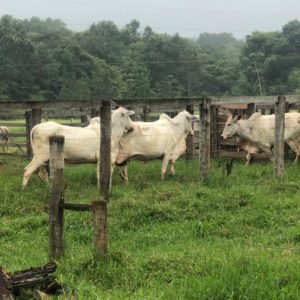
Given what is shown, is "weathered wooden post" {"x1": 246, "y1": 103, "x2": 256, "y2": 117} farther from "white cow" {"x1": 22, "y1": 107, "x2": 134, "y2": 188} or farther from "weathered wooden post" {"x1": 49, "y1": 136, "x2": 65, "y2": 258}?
"weathered wooden post" {"x1": 49, "y1": 136, "x2": 65, "y2": 258}

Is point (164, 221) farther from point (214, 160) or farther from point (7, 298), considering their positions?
point (214, 160)

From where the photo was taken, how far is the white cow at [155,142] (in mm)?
13752

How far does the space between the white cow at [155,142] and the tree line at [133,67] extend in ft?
145

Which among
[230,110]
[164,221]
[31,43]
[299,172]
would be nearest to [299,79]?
[31,43]

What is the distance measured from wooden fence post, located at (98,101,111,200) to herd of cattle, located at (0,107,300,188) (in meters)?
0.82

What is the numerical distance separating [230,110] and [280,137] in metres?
6.23

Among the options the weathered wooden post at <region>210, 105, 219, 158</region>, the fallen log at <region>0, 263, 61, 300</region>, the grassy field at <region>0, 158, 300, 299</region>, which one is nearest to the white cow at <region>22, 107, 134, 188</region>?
the grassy field at <region>0, 158, 300, 299</region>

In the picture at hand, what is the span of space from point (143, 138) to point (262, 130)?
414cm

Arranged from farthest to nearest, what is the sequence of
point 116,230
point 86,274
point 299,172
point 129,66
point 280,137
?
1. point 129,66
2. point 299,172
3. point 280,137
4. point 116,230
5. point 86,274

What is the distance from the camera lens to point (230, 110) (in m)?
19.1

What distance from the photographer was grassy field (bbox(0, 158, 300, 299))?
558cm

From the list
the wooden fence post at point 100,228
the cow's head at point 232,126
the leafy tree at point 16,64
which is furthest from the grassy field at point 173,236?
the leafy tree at point 16,64

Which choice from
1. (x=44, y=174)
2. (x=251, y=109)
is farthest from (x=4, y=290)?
(x=251, y=109)

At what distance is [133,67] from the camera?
72.8 meters
